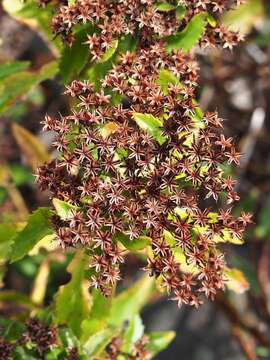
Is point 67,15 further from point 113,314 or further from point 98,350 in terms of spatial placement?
point 113,314

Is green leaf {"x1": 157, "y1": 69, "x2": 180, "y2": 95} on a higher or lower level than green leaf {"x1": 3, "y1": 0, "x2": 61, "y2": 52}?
lower

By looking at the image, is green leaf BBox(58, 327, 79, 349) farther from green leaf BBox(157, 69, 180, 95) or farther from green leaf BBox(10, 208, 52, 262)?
green leaf BBox(157, 69, 180, 95)

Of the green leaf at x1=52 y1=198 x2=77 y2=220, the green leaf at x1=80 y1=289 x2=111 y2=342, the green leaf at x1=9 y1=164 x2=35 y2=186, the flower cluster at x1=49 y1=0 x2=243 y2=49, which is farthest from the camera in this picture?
the green leaf at x1=9 y1=164 x2=35 y2=186

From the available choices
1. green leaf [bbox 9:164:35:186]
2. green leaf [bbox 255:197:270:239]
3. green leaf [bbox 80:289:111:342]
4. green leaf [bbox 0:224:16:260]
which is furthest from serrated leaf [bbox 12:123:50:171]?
green leaf [bbox 255:197:270:239]

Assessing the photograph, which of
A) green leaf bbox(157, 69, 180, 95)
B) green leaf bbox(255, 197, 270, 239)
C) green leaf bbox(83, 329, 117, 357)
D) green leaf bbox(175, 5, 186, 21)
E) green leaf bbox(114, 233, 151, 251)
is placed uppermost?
green leaf bbox(175, 5, 186, 21)

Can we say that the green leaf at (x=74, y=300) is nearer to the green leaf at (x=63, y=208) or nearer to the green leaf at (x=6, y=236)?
the green leaf at (x=6, y=236)

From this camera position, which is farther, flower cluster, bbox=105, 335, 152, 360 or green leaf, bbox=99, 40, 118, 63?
flower cluster, bbox=105, 335, 152, 360

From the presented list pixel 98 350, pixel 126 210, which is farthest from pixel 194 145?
pixel 98 350

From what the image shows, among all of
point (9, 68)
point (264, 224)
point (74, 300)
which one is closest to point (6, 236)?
point (74, 300)

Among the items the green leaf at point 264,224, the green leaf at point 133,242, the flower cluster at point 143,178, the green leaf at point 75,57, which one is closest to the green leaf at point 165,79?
the flower cluster at point 143,178
